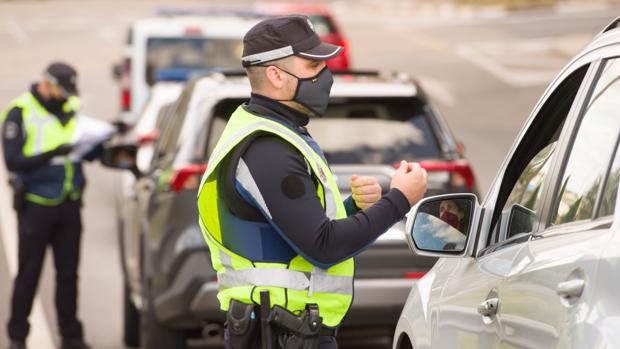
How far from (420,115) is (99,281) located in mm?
4814

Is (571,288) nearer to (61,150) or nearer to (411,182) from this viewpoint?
(411,182)

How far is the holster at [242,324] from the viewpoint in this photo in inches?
186

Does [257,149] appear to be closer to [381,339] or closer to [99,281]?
[381,339]

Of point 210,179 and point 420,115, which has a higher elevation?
point 210,179

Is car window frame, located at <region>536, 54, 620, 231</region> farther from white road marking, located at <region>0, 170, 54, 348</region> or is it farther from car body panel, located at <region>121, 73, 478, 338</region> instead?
white road marking, located at <region>0, 170, 54, 348</region>

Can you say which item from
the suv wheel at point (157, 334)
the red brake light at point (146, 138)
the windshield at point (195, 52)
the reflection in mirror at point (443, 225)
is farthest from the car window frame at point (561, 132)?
the windshield at point (195, 52)

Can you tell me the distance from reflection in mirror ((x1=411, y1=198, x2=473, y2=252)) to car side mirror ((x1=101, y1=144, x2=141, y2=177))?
223 inches

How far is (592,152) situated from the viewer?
Answer: 3777 mm

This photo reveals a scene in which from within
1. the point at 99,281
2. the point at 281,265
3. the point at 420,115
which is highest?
the point at 281,265

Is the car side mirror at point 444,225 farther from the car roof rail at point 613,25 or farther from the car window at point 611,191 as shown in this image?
the car window at point 611,191

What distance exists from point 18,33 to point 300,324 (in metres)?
41.2

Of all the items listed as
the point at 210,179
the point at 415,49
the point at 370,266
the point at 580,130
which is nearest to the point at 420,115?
the point at 370,266

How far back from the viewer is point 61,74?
9828 millimetres

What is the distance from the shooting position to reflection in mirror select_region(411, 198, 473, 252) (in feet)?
14.6
